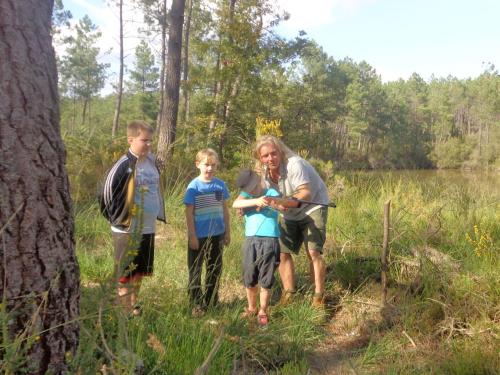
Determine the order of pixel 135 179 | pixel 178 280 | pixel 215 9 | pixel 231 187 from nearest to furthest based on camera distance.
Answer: pixel 135 179, pixel 178 280, pixel 231 187, pixel 215 9

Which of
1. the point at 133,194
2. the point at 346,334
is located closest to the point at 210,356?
the point at 133,194

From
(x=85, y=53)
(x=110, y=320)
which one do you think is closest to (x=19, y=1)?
(x=110, y=320)

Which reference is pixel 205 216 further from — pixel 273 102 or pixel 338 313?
pixel 273 102

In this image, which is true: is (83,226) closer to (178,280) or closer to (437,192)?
(178,280)

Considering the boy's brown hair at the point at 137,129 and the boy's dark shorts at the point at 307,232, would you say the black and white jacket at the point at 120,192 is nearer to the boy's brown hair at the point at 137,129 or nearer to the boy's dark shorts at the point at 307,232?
the boy's brown hair at the point at 137,129

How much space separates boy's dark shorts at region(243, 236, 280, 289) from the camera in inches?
132

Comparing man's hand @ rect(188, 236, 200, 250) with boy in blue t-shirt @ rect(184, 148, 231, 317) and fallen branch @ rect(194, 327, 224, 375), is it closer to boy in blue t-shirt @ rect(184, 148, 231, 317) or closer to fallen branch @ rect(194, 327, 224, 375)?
boy in blue t-shirt @ rect(184, 148, 231, 317)

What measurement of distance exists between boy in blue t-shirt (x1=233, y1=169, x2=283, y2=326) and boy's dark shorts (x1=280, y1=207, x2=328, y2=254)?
44 centimetres

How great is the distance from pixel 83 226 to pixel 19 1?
3.51 metres

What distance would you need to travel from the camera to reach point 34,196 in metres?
1.49

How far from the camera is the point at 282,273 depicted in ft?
12.5

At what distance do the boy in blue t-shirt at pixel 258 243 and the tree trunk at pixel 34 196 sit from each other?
1886mm

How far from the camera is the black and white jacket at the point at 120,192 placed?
113 inches

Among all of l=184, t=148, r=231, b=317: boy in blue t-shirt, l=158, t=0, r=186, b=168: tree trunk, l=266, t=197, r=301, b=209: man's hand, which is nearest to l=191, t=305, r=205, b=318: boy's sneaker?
l=184, t=148, r=231, b=317: boy in blue t-shirt
